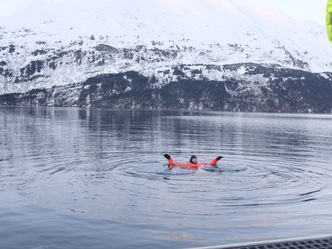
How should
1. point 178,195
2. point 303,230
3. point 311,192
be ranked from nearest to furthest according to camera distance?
point 303,230 → point 178,195 → point 311,192

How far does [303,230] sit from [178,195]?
32.2 ft

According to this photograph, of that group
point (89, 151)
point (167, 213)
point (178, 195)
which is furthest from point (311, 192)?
point (89, 151)

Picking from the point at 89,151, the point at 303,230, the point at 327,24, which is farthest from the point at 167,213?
the point at 89,151

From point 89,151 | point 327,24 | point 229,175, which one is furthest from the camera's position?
point 89,151

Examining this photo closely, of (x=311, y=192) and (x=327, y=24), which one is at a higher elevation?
(x=327, y=24)

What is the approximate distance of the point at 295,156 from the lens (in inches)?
2331

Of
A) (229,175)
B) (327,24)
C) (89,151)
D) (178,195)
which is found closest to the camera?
Answer: (327,24)

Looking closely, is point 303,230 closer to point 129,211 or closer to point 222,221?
point 222,221

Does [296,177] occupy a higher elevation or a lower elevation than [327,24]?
lower

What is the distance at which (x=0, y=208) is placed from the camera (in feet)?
87.7

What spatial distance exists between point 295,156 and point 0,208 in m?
42.3

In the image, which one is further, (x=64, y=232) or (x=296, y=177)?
(x=296, y=177)

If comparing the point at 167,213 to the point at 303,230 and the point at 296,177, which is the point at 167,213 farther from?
the point at 296,177

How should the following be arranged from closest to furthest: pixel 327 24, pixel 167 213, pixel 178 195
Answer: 1. pixel 327 24
2. pixel 167 213
3. pixel 178 195
